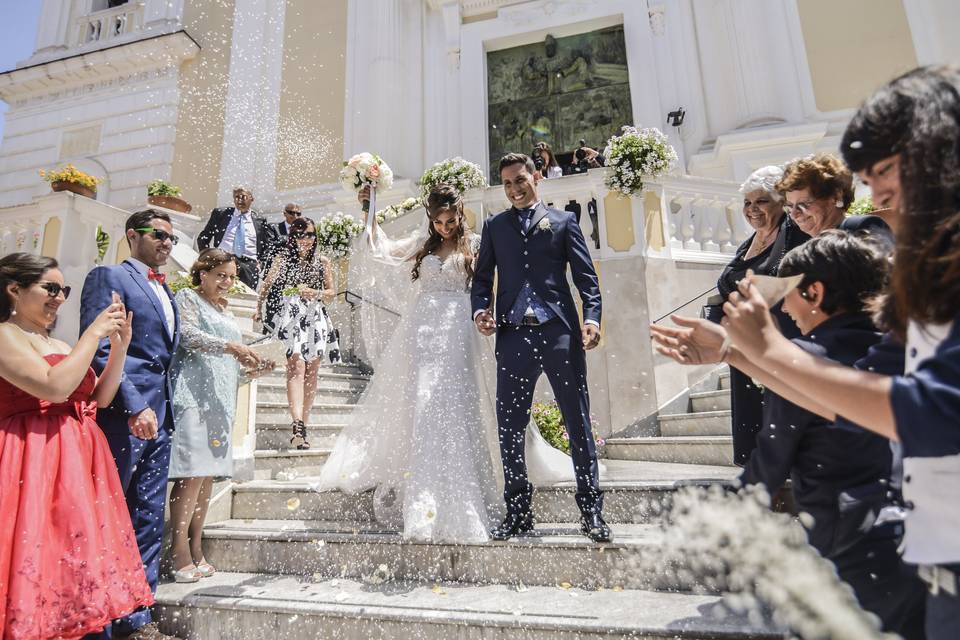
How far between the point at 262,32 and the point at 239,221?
7077mm

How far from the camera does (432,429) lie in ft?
10.8

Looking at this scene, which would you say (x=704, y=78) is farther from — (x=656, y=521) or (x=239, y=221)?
(x=656, y=521)

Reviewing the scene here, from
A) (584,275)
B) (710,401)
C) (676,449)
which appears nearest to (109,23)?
(584,275)

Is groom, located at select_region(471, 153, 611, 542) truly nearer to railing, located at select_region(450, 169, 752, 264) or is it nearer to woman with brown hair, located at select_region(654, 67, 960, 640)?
woman with brown hair, located at select_region(654, 67, 960, 640)

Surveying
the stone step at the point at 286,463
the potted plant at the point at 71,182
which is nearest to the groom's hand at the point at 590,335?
the stone step at the point at 286,463

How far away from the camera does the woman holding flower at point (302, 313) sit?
5.08m

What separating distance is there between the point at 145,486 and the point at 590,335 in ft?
8.38

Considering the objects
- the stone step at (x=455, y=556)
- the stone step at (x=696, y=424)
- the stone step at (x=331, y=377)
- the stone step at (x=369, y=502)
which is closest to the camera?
the stone step at (x=455, y=556)

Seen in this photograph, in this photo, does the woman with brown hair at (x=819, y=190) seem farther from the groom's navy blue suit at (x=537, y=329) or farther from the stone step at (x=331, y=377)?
the stone step at (x=331, y=377)

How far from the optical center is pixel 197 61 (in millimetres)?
12914

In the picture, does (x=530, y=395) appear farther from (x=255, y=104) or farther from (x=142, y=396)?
(x=255, y=104)

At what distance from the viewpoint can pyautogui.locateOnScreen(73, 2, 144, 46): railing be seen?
13678 mm

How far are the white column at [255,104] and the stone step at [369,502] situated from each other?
8.84 metres

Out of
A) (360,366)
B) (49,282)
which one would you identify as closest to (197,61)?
(360,366)
